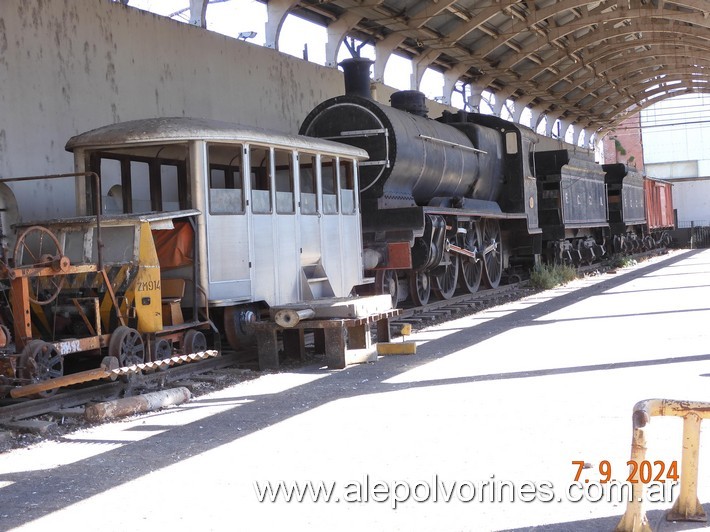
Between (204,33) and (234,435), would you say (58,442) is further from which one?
(204,33)

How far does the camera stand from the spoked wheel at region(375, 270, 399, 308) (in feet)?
43.2

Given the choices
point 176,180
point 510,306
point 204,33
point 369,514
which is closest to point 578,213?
point 510,306

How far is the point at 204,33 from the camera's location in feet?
50.0

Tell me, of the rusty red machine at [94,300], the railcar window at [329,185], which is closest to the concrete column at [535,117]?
the railcar window at [329,185]

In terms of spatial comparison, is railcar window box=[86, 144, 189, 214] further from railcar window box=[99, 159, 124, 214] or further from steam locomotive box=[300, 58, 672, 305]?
steam locomotive box=[300, 58, 672, 305]

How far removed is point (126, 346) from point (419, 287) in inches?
309

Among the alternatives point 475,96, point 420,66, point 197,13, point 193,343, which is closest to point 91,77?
point 197,13

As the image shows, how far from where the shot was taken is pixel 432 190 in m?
15.0

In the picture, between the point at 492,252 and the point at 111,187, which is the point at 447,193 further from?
the point at 111,187

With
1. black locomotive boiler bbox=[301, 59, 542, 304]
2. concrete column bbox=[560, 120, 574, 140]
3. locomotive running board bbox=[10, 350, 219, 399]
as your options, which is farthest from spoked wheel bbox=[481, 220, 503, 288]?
concrete column bbox=[560, 120, 574, 140]

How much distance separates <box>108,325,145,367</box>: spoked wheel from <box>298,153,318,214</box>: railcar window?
10.6 ft

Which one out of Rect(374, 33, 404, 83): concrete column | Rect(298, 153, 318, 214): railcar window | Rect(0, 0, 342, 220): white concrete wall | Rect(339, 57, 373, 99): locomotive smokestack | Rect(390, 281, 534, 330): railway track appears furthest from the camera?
Rect(374, 33, 404, 83): concrete column

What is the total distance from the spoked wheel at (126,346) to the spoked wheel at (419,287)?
7123 mm

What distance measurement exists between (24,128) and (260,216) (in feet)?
12.8
